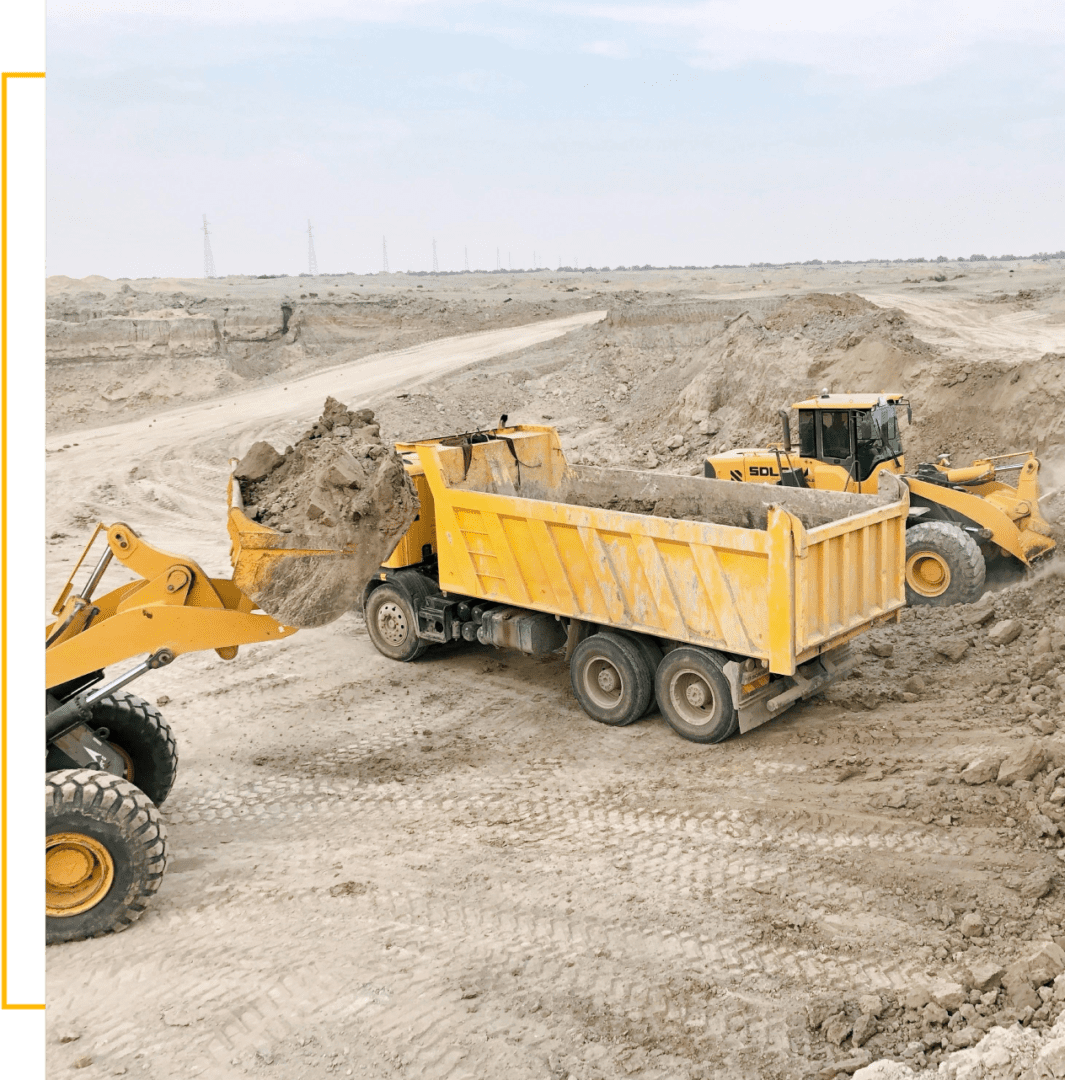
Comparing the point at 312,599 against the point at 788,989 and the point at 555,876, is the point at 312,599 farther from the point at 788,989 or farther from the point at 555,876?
the point at 788,989

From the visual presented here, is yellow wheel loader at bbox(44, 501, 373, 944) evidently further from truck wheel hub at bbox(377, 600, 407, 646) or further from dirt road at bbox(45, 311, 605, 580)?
dirt road at bbox(45, 311, 605, 580)

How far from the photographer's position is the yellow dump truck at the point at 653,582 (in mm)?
7816

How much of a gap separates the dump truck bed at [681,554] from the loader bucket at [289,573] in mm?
2386

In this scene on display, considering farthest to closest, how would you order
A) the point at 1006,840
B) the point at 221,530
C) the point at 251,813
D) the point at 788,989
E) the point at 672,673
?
the point at 221,530
the point at 672,673
the point at 251,813
the point at 1006,840
the point at 788,989

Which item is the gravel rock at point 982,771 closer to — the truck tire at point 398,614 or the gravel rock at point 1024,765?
the gravel rock at point 1024,765

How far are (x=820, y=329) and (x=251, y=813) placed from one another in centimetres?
1810

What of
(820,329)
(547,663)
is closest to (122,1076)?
(547,663)

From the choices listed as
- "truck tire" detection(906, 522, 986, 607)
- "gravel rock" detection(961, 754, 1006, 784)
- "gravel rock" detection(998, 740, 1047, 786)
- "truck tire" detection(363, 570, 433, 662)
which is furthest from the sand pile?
"truck tire" detection(906, 522, 986, 607)

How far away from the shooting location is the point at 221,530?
17.5 metres

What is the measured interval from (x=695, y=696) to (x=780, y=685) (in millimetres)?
686

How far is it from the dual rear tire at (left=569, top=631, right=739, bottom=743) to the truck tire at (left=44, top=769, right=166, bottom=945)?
13.2ft

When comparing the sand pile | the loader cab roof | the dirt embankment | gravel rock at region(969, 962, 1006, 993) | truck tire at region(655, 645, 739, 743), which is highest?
the dirt embankment

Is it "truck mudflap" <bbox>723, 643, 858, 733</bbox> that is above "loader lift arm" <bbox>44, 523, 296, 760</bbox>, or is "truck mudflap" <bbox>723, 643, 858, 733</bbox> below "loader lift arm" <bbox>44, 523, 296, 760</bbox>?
below

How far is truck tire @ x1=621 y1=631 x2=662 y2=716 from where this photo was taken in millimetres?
8758
